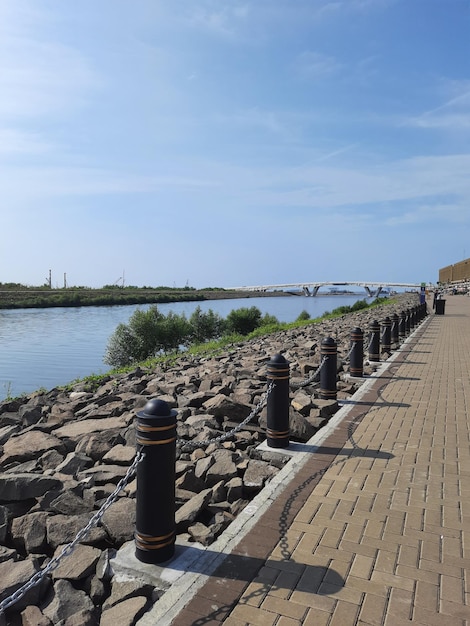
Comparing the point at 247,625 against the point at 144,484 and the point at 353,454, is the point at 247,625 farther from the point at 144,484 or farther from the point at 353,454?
the point at 353,454

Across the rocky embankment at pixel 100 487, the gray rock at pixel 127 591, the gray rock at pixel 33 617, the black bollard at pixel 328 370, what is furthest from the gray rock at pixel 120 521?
the black bollard at pixel 328 370

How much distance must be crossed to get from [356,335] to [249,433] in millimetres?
4079

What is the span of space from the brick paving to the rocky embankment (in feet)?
1.44

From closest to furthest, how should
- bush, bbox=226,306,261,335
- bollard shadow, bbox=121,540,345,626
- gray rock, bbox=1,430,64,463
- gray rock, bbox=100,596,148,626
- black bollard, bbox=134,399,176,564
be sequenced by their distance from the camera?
gray rock, bbox=100,596,148,626 → bollard shadow, bbox=121,540,345,626 → black bollard, bbox=134,399,176,564 → gray rock, bbox=1,430,64,463 → bush, bbox=226,306,261,335

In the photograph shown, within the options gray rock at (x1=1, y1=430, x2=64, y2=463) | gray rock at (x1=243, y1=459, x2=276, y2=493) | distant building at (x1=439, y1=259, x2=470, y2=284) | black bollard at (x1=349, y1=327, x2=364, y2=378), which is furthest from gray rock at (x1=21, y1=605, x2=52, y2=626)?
distant building at (x1=439, y1=259, x2=470, y2=284)

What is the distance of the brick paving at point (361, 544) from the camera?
2.88 metres

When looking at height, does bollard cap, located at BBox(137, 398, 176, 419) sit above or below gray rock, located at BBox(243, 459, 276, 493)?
above

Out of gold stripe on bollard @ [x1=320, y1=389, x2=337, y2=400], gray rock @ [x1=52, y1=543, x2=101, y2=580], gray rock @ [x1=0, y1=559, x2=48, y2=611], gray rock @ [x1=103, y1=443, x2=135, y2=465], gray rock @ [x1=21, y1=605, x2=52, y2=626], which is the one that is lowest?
gray rock @ [x1=21, y1=605, x2=52, y2=626]

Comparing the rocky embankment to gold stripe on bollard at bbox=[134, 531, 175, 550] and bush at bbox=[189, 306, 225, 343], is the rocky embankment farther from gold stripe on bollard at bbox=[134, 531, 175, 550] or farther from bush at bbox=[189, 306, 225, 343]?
bush at bbox=[189, 306, 225, 343]

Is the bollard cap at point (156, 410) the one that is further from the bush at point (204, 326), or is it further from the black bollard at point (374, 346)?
the bush at point (204, 326)

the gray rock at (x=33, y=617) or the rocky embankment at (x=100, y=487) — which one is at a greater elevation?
the rocky embankment at (x=100, y=487)

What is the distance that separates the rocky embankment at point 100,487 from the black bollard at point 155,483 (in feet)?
0.95

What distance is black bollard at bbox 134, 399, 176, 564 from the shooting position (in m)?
3.35

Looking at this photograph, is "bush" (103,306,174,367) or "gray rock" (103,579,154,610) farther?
"bush" (103,306,174,367)
